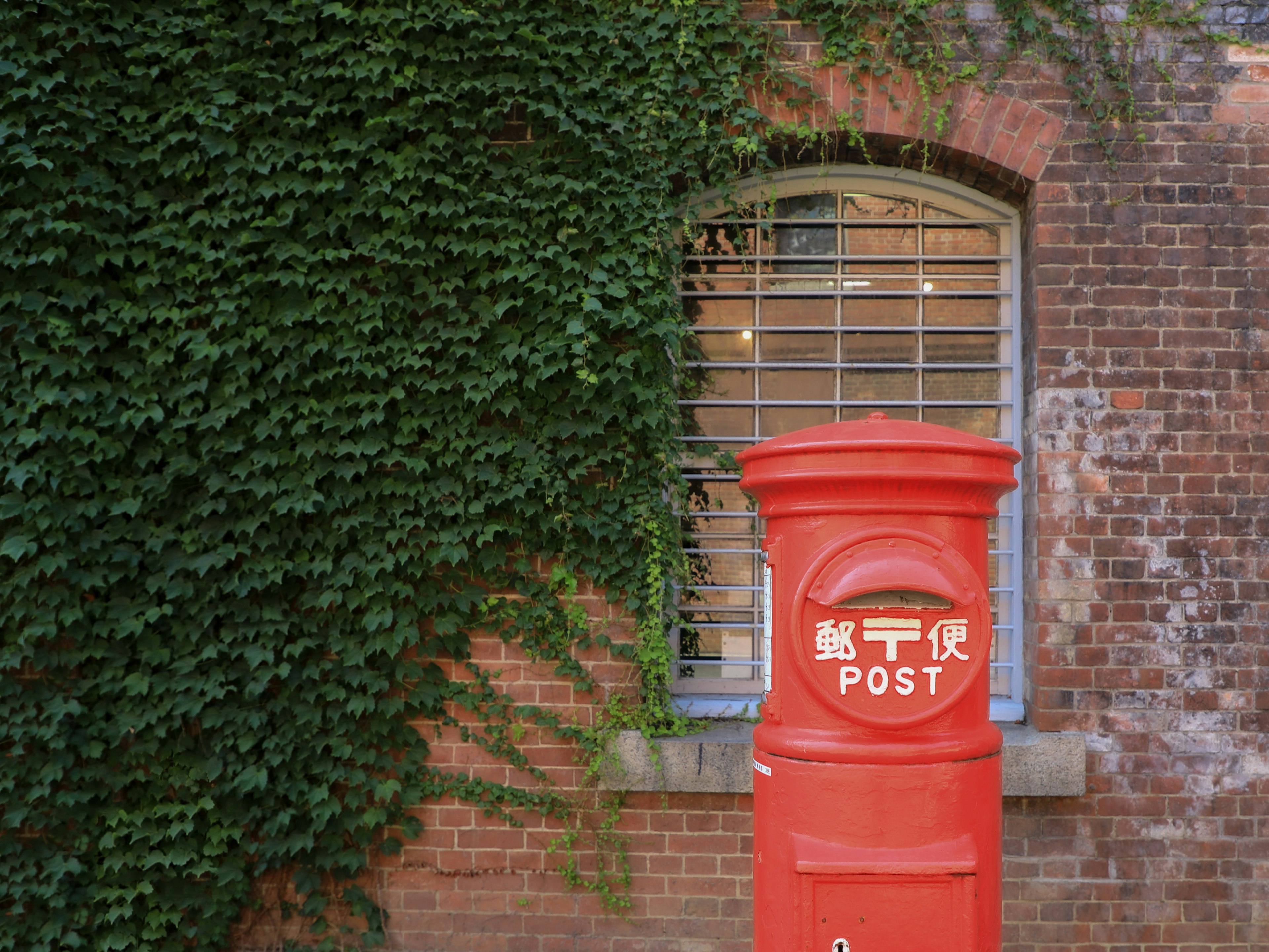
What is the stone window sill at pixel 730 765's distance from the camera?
376 cm

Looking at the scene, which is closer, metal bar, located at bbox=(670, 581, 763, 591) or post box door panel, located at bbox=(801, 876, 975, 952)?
post box door panel, located at bbox=(801, 876, 975, 952)

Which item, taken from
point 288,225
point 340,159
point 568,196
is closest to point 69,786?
point 288,225

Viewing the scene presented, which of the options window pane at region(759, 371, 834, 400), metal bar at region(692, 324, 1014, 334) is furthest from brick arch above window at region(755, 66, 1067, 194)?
window pane at region(759, 371, 834, 400)

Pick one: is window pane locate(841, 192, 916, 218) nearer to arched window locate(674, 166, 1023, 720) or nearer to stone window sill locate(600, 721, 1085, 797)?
arched window locate(674, 166, 1023, 720)

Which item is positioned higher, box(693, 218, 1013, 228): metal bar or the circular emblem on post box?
box(693, 218, 1013, 228): metal bar

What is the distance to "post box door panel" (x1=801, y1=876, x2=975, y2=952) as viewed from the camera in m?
2.03

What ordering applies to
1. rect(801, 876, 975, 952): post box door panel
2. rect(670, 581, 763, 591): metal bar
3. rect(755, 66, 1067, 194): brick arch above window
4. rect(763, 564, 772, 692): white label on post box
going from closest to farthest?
rect(801, 876, 975, 952): post box door panel < rect(763, 564, 772, 692): white label on post box < rect(755, 66, 1067, 194): brick arch above window < rect(670, 581, 763, 591): metal bar

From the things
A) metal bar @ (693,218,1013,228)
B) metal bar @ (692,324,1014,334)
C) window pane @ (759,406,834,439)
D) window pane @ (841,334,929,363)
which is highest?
metal bar @ (693,218,1013,228)

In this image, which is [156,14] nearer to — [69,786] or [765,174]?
[765,174]

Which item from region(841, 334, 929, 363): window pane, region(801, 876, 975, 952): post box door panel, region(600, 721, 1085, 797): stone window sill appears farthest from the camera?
region(841, 334, 929, 363): window pane

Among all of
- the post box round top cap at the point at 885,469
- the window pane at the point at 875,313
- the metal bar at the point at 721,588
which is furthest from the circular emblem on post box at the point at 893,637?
the window pane at the point at 875,313

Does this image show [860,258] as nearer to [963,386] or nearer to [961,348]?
[961,348]

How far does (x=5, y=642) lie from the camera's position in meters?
3.86

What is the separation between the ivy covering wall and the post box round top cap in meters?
1.79
